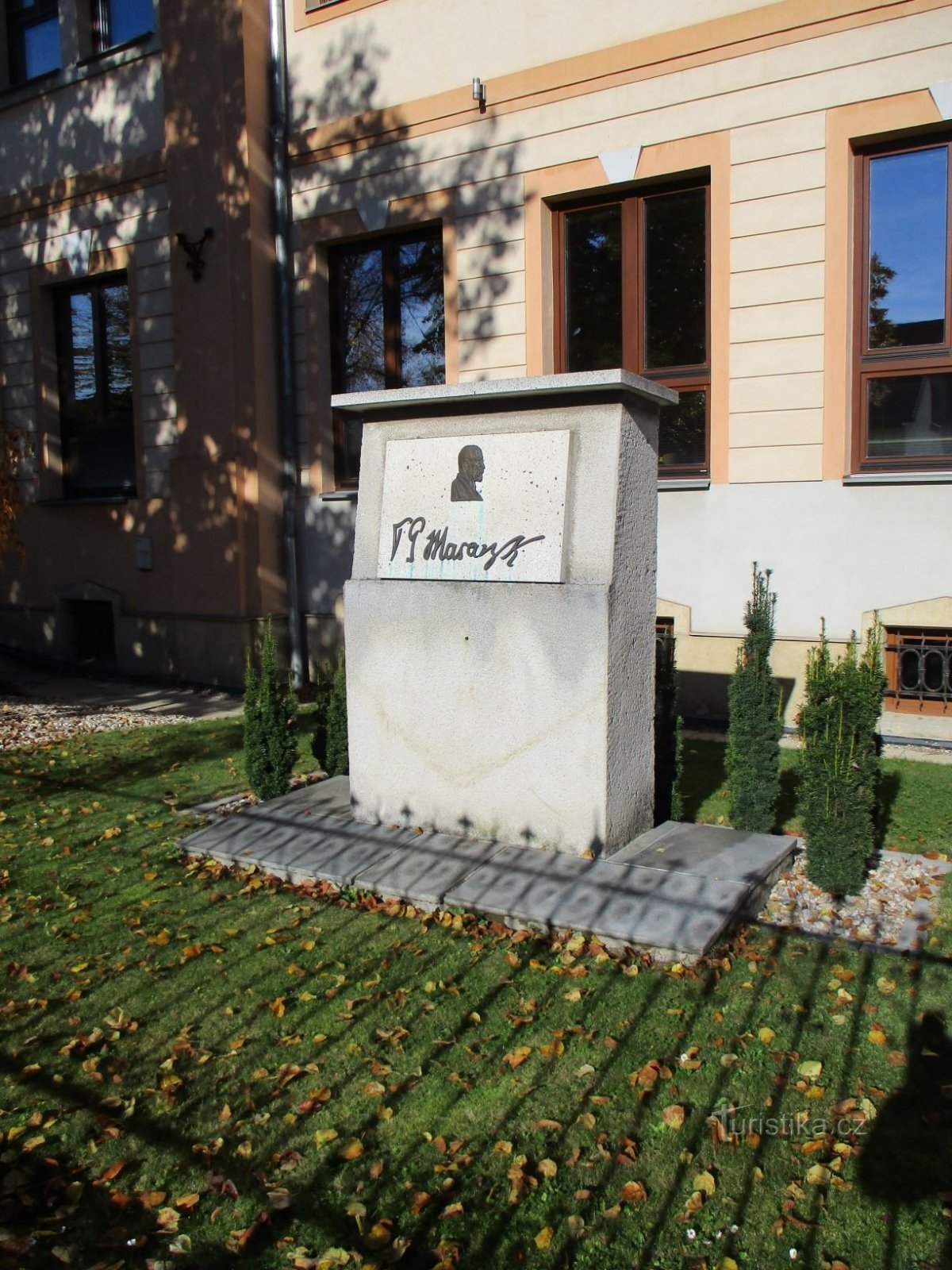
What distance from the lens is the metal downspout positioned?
11.1 meters

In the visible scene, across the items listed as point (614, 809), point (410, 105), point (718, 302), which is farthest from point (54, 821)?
point (410, 105)

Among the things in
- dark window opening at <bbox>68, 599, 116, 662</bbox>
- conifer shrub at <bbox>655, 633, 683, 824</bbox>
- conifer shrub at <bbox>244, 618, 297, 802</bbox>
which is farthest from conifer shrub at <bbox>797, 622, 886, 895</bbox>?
dark window opening at <bbox>68, 599, 116, 662</bbox>

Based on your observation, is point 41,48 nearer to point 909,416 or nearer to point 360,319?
point 360,319

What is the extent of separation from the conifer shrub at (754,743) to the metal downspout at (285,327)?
22.1ft

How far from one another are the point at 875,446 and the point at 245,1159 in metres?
7.48

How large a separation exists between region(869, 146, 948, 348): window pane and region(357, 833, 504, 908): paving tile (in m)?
5.81

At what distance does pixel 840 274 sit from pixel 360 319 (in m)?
5.31

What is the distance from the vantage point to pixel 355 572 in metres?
5.82

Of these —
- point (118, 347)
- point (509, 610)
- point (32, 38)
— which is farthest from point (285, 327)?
point (509, 610)

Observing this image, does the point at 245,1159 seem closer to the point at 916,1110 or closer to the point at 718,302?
the point at 916,1110

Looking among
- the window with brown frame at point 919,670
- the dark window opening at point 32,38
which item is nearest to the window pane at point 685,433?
the window with brown frame at point 919,670

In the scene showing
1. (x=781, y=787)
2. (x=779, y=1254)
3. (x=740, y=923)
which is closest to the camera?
(x=779, y=1254)

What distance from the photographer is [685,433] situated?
9.51m

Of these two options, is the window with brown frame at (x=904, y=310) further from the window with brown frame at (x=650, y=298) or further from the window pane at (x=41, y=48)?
the window pane at (x=41, y=48)
